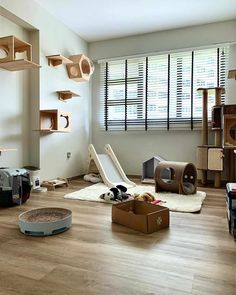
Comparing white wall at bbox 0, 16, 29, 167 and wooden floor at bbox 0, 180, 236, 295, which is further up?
white wall at bbox 0, 16, 29, 167

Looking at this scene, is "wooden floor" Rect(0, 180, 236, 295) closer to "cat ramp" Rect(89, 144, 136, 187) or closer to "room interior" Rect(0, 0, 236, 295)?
"room interior" Rect(0, 0, 236, 295)

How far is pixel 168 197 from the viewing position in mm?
2871

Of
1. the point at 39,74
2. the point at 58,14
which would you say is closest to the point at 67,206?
the point at 39,74

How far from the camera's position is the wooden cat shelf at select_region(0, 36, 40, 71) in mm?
2791

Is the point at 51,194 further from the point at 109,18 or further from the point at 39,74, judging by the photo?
the point at 109,18

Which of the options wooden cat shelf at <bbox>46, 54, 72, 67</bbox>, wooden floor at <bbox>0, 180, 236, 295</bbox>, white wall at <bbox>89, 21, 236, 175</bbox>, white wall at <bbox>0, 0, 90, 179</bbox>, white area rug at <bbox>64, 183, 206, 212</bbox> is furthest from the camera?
white wall at <bbox>89, 21, 236, 175</bbox>

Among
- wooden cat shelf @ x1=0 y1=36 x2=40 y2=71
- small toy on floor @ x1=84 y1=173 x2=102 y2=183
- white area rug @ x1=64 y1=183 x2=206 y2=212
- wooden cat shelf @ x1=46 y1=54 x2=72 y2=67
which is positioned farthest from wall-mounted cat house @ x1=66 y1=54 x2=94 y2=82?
white area rug @ x1=64 y1=183 x2=206 y2=212

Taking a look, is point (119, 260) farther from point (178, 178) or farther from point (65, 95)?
point (65, 95)

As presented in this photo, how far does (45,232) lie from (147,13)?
316 centimetres

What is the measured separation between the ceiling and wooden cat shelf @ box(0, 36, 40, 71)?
73cm

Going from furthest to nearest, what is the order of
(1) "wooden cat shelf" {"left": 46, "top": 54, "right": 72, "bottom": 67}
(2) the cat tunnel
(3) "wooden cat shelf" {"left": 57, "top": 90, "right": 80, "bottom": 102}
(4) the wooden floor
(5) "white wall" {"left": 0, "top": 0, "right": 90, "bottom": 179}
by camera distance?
(3) "wooden cat shelf" {"left": 57, "top": 90, "right": 80, "bottom": 102} < (1) "wooden cat shelf" {"left": 46, "top": 54, "right": 72, "bottom": 67} < (5) "white wall" {"left": 0, "top": 0, "right": 90, "bottom": 179} < (2) the cat tunnel < (4) the wooden floor

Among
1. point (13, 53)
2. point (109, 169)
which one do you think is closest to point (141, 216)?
point (109, 169)

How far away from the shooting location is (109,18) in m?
3.71

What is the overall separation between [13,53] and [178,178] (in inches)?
91.3
